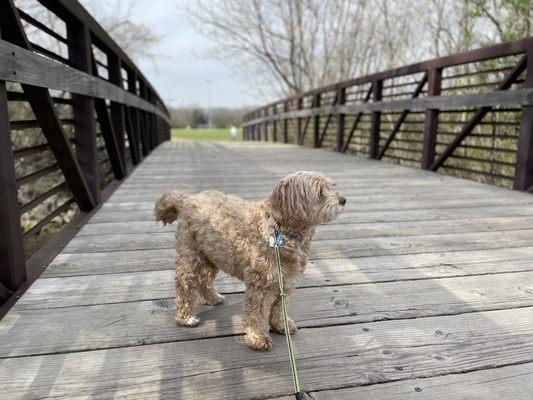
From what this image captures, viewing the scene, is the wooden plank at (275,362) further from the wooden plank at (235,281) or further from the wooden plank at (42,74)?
the wooden plank at (42,74)

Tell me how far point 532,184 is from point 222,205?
3.95 metres

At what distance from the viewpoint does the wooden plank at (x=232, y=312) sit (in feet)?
5.60

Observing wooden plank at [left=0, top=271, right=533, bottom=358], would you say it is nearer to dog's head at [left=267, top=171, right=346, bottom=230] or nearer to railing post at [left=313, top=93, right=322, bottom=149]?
dog's head at [left=267, top=171, right=346, bottom=230]

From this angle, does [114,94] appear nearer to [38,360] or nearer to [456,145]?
[38,360]

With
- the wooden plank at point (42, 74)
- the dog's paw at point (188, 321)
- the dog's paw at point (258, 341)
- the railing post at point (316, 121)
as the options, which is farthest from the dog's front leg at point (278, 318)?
the railing post at point (316, 121)

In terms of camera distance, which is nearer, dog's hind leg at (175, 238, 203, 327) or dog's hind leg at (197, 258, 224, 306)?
dog's hind leg at (175, 238, 203, 327)

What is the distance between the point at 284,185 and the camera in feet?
5.80

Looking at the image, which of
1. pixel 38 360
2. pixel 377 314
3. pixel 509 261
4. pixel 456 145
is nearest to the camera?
pixel 38 360

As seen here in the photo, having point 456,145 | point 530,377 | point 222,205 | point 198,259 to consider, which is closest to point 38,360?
point 198,259

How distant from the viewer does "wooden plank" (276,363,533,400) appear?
4.59 feet

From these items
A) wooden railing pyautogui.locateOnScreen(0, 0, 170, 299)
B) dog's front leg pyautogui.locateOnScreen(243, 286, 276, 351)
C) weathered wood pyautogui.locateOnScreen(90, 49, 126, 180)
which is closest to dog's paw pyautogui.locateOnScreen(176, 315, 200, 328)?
dog's front leg pyautogui.locateOnScreen(243, 286, 276, 351)

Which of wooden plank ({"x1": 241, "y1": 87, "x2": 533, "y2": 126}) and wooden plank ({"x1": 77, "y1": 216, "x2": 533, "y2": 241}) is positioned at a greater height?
wooden plank ({"x1": 241, "y1": 87, "x2": 533, "y2": 126})

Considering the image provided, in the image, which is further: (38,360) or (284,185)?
(284,185)

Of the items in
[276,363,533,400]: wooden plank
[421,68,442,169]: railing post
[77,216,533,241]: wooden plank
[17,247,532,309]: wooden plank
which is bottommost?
[276,363,533,400]: wooden plank
